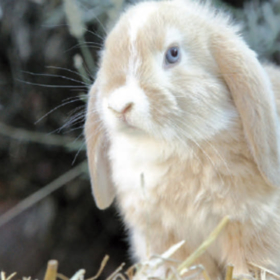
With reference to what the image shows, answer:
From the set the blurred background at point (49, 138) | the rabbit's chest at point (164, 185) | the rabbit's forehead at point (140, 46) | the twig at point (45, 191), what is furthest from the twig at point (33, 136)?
the rabbit's forehead at point (140, 46)

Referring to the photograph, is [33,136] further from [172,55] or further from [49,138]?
[172,55]

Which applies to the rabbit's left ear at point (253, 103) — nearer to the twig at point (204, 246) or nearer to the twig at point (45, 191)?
the twig at point (204, 246)

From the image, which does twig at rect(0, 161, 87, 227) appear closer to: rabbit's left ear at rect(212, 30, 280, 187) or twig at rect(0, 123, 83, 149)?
twig at rect(0, 123, 83, 149)

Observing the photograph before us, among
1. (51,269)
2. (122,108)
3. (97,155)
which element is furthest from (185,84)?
(51,269)

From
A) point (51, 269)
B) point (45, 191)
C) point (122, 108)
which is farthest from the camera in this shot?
point (45, 191)

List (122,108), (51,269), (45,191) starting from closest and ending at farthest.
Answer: (51,269), (122,108), (45,191)

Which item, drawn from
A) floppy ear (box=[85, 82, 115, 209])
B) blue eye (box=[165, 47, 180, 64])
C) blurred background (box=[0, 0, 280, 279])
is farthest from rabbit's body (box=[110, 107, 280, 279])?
blurred background (box=[0, 0, 280, 279])
